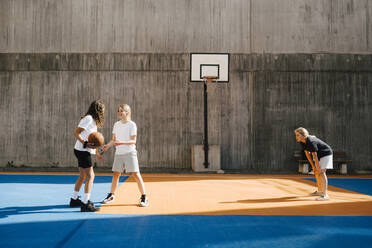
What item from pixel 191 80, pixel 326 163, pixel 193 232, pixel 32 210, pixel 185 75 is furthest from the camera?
pixel 185 75

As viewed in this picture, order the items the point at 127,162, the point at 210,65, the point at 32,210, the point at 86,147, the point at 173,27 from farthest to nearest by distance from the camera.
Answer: the point at 173,27 → the point at 210,65 → the point at 127,162 → the point at 32,210 → the point at 86,147

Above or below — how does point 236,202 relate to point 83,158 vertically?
below

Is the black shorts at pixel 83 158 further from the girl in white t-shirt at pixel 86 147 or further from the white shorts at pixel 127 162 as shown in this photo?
the white shorts at pixel 127 162

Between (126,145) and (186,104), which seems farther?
(186,104)

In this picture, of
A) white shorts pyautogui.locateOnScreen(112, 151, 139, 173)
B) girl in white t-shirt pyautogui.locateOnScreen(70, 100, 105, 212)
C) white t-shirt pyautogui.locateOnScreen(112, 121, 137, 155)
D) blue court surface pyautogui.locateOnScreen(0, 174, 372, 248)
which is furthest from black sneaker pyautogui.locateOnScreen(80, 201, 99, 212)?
white t-shirt pyautogui.locateOnScreen(112, 121, 137, 155)

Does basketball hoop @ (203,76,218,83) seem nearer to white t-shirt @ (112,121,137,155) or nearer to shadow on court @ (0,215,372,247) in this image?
white t-shirt @ (112,121,137,155)

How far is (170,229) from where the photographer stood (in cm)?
383

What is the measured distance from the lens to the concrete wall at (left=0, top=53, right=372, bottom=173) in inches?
482

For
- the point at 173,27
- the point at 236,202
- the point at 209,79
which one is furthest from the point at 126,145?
the point at 173,27

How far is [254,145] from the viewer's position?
1234 cm

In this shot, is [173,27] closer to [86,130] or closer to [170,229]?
[86,130]

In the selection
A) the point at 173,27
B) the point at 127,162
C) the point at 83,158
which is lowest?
the point at 127,162

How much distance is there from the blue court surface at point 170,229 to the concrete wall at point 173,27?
9.21 m

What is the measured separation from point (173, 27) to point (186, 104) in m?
3.51
